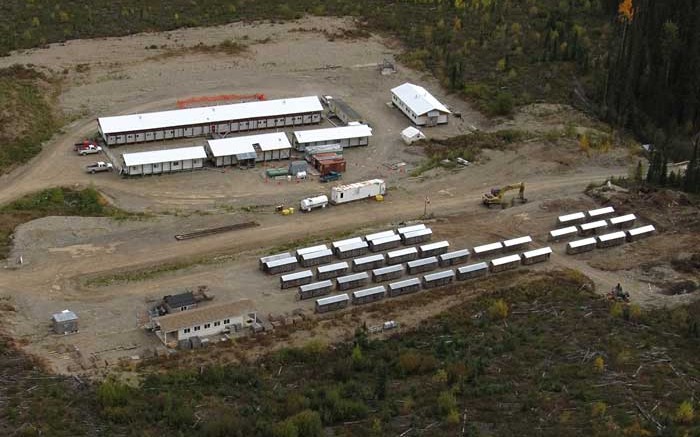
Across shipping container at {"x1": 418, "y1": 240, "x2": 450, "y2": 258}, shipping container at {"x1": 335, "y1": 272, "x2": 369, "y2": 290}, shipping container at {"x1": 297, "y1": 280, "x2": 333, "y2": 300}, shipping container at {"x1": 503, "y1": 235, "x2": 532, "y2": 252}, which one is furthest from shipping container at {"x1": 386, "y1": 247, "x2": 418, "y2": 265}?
shipping container at {"x1": 503, "y1": 235, "x2": 532, "y2": 252}

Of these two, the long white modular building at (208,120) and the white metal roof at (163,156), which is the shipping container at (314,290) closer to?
the white metal roof at (163,156)

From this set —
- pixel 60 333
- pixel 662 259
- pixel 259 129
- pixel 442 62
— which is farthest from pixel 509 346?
pixel 442 62

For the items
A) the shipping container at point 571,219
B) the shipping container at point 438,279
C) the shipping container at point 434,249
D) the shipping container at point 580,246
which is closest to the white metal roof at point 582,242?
the shipping container at point 580,246

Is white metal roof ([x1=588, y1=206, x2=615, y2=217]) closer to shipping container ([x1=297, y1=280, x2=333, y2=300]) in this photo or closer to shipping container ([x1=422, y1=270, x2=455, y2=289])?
shipping container ([x1=422, y1=270, x2=455, y2=289])

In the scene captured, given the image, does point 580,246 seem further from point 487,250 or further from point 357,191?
point 357,191

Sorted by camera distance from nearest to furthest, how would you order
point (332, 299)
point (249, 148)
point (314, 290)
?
point (332, 299) < point (314, 290) < point (249, 148)

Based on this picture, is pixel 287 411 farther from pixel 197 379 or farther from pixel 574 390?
pixel 574 390

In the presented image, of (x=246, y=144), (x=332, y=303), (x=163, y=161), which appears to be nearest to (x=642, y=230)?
(x=332, y=303)
